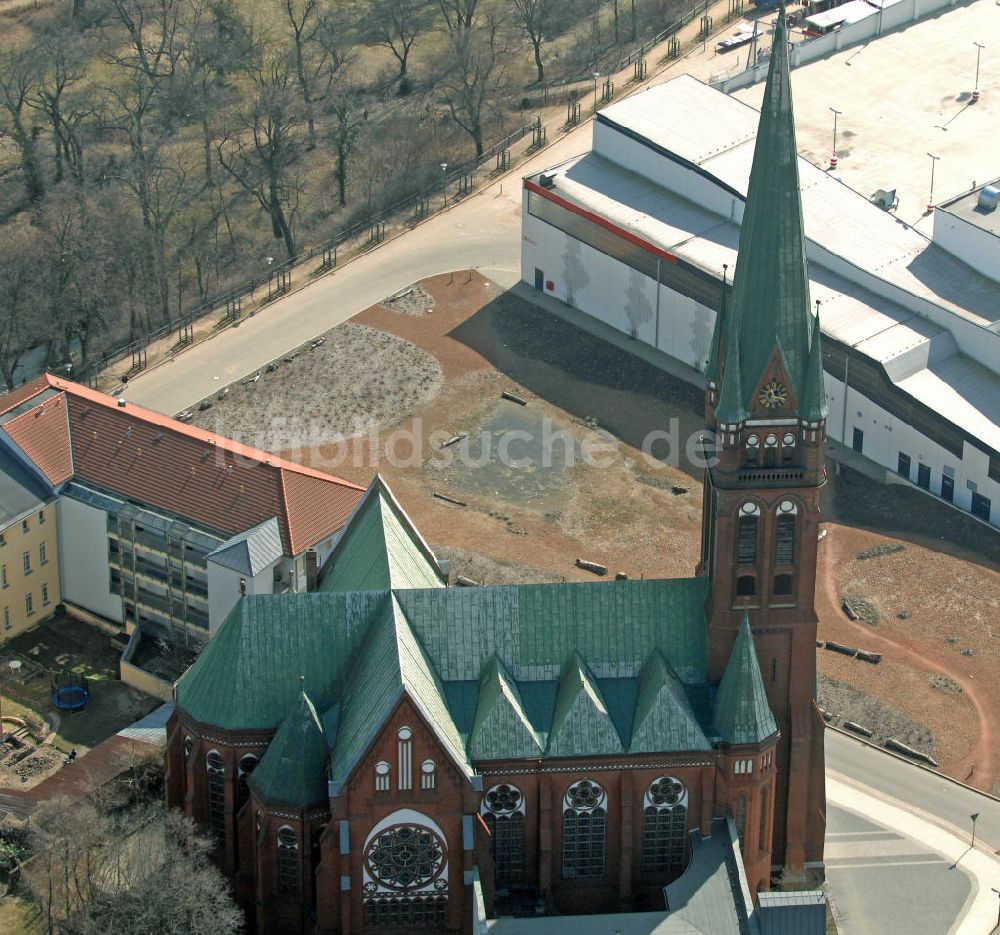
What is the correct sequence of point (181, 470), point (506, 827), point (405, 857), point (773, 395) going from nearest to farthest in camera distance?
1. point (773, 395)
2. point (405, 857)
3. point (506, 827)
4. point (181, 470)

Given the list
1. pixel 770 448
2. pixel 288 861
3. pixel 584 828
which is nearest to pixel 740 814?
pixel 584 828

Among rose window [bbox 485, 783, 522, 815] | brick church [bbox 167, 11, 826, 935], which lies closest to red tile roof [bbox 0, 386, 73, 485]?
brick church [bbox 167, 11, 826, 935]

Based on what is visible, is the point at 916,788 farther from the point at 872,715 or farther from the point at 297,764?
the point at 297,764

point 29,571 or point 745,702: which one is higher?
point 745,702

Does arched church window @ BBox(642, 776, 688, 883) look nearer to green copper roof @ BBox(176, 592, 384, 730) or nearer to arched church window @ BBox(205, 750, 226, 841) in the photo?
green copper roof @ BBox(176, 592, 384, 730)

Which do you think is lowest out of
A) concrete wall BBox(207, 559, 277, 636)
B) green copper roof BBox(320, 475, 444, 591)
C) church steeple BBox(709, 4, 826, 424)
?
concrete wall BBox(207, 559, 277, 636)

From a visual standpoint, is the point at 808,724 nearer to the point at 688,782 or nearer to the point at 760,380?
the point at 688,782
